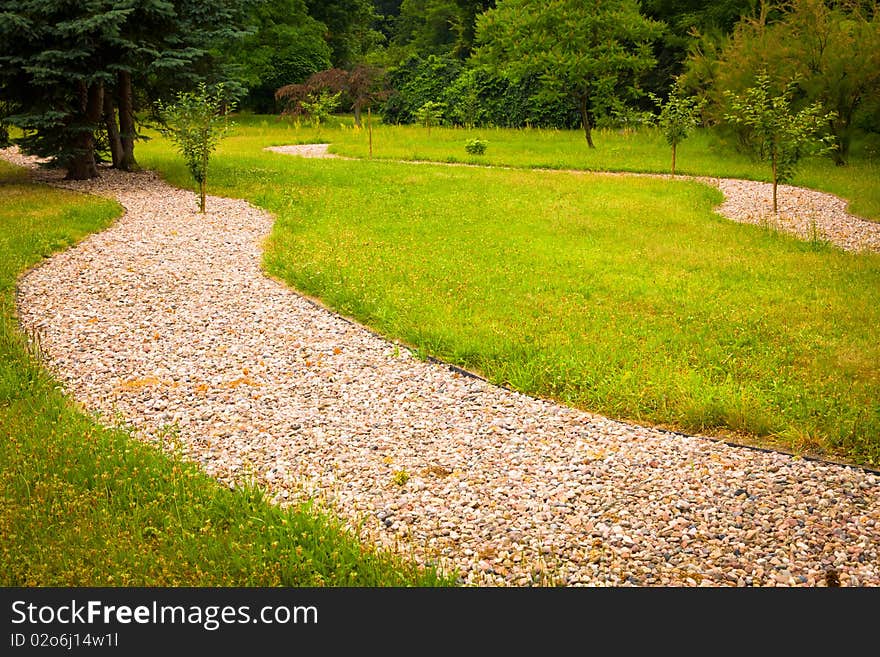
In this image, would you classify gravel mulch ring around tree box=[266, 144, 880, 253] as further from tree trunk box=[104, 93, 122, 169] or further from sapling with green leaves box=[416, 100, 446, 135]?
sapling with green leaves box=[416, 100, 446, 135]

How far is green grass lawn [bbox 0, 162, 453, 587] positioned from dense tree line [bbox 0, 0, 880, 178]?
1098 centimetres

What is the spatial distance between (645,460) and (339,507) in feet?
6.44

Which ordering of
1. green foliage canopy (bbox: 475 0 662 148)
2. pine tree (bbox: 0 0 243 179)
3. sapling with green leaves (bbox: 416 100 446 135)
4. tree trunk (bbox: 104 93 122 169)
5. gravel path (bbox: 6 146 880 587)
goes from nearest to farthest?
1. gravel path (bbox: 6 146 880 587)
2. pine tree (bbox: 0 0 243 179)
3. tree trunk (bbox: 104 93 122 169)
4. green foliage canopy (bbox: 475 0 662 148)
5. sapling with green leaves (bbox: 416 100 446 135)

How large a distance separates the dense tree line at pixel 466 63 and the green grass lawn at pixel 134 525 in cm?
1098

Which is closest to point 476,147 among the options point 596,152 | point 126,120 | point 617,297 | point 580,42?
point 596,152

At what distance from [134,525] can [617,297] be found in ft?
18.6

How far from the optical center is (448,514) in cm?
441

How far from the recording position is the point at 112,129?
17.8 metres

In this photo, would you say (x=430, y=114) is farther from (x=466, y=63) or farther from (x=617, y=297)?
(x=617, y=297)

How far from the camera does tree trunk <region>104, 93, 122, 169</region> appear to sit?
17641mm

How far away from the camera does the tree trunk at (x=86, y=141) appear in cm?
1620

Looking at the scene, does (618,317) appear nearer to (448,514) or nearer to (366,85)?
(448,514)

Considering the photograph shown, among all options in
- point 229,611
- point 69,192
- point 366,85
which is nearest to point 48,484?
point 229,611

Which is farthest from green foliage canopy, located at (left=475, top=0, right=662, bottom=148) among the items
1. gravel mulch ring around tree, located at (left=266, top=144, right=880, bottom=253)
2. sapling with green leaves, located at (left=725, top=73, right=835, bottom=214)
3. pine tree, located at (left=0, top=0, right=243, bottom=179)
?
pine tree, located at (left=0, top=0, right=243, bottom=179)
